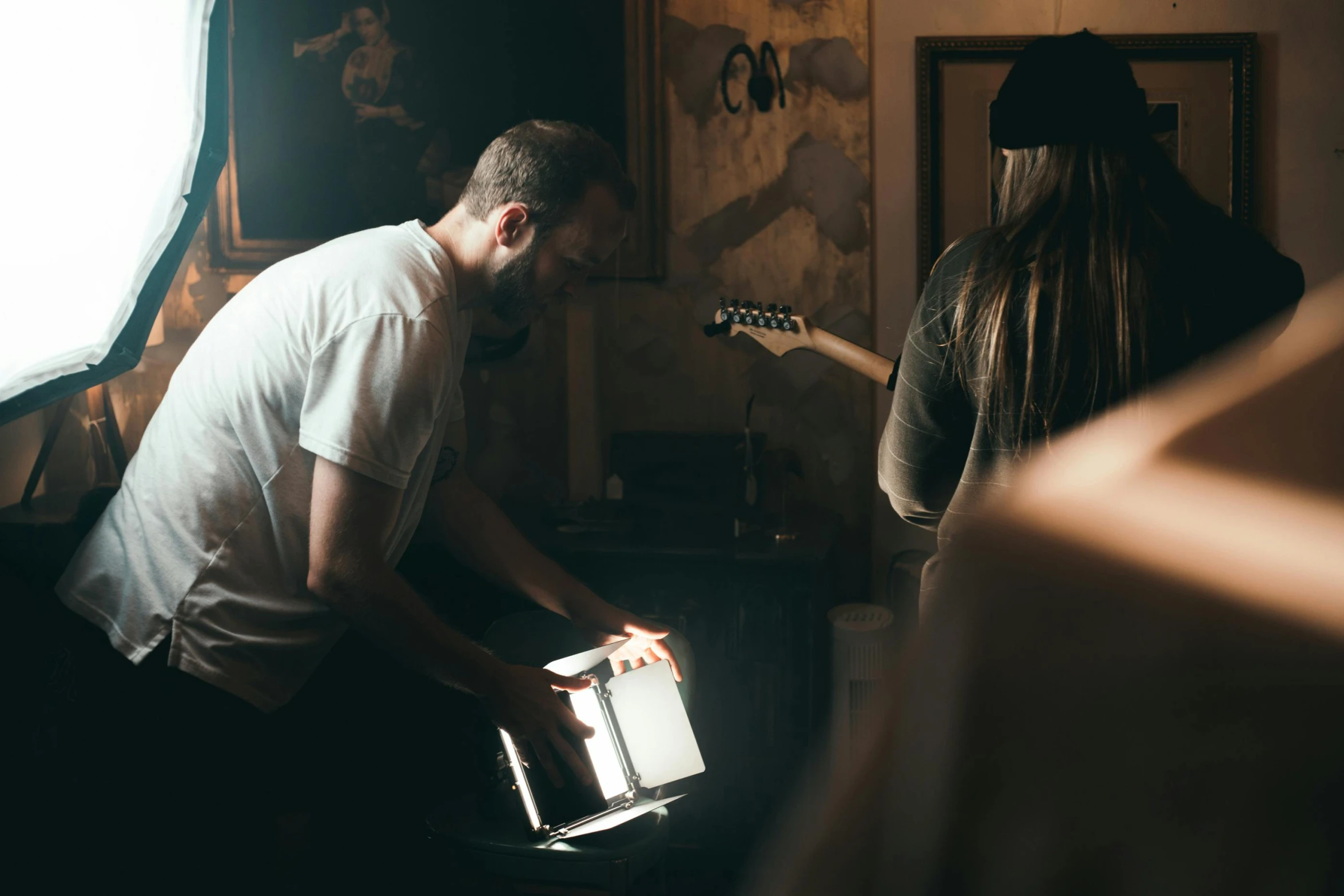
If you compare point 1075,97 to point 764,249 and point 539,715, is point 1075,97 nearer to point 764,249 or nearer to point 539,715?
point 539,715

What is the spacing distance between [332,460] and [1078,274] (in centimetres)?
91

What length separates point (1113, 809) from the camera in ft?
0.53

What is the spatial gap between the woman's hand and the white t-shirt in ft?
1.13

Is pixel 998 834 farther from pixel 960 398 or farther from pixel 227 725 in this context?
pixel 227 725

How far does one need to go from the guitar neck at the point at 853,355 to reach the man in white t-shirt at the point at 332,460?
72cm

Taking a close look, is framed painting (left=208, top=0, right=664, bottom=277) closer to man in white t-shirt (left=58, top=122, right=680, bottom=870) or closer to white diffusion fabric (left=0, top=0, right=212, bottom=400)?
man in white t-shirt (left=58, top=122, right=680, bottom=870)

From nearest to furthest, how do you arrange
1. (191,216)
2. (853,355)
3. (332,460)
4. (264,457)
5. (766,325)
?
(191,216) < (332,460) < (264,457) < (853,355) < (766,325)

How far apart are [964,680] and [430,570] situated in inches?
78.0

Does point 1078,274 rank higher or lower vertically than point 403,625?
higher

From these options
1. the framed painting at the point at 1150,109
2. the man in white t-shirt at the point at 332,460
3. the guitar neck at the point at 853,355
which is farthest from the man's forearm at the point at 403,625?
the framed painting at the point at 1150,109

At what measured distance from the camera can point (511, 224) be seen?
1.44 m

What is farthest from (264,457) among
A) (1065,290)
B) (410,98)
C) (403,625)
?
(410,98)

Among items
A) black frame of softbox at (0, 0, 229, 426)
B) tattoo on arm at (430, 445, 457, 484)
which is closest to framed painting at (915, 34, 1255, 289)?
tattoo on arm at (430, 445, 457, 484)

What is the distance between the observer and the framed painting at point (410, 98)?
2322mm
